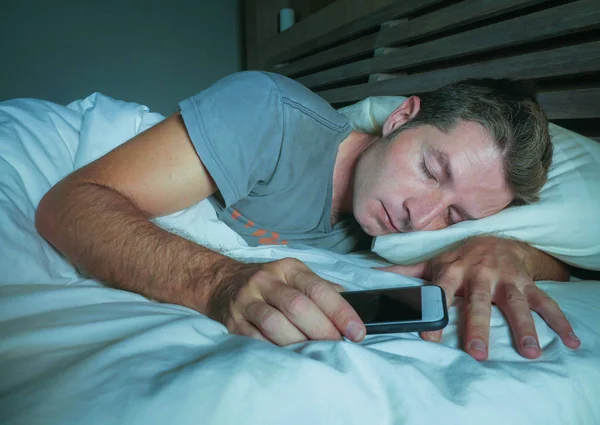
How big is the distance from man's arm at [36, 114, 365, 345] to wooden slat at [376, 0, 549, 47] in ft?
3.23

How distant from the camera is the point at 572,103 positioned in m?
1.08

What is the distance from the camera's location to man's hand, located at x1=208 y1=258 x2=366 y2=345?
1.64ft

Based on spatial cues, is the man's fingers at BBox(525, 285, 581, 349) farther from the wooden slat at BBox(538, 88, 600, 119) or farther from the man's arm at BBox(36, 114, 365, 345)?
the wooden slat at BBox(538, 88, 600, 119)

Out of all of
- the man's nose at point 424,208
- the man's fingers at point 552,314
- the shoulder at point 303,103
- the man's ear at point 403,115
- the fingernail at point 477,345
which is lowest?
the man's fingers at point 552,314

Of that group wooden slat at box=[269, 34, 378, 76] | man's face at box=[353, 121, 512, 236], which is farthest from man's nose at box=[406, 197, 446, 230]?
wooden slat at box=[269, 34, 378, 76]

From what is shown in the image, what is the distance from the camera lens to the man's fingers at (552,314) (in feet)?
1.94

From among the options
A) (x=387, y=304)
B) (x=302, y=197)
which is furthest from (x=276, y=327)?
(x=302, y=197)

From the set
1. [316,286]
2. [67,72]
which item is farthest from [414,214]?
[67,72]

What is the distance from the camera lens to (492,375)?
0.48 meters

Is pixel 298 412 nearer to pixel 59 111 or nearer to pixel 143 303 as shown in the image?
pixel 143 303

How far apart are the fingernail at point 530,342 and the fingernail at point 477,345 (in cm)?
6

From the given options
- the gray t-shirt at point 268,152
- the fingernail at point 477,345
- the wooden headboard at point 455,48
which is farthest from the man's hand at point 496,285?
the wooden headboard at point 455,48

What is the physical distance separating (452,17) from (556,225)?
2.72ft

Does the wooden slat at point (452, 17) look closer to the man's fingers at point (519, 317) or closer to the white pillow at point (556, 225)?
the white pillow at point (556, 225)
